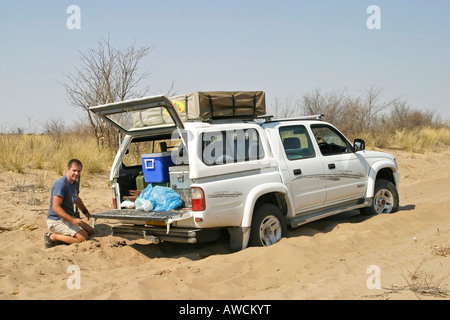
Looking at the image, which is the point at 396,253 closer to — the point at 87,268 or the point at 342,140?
the point at 342,140

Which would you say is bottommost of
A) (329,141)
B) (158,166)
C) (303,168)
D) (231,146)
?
(303,168)

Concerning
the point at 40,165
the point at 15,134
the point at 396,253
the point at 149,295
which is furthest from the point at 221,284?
the point at 15,134

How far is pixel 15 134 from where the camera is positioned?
1357 cm

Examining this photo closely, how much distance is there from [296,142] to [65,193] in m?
3.46

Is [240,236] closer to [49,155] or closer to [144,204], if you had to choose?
[144,204]

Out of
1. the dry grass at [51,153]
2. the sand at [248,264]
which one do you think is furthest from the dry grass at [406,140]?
the sand at [248,264]

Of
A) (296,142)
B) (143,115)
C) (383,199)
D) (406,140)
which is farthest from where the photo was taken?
(406,140)

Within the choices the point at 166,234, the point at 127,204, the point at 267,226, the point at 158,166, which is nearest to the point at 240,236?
the point at 267,226

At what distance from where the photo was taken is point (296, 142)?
24.2 ft

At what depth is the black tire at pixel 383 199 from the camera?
28.0ft

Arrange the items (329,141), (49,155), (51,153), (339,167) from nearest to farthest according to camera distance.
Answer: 1. (339,167)
2. (329,141)
3. (49,155)
4. (51,153)

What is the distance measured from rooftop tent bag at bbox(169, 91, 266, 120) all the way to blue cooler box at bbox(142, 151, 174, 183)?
0.61 meters

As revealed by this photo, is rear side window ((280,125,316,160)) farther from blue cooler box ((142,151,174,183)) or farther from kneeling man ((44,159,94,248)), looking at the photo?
kneeling man ((44,159,94,248))

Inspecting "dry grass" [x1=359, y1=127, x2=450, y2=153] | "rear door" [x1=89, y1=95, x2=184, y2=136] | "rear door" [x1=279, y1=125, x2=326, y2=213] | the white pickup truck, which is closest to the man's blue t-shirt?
the white pickup truck
